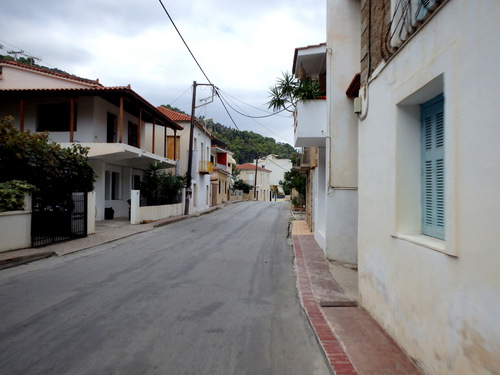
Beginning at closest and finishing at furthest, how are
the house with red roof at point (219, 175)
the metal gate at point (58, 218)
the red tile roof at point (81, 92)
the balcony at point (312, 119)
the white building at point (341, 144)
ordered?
the white building at point (341, 144)
the metal gate at point (58, 218)
the balcony at point (312, 119)
the red tile roof at point (81, 92)
the house with red roof at point (219, 175)

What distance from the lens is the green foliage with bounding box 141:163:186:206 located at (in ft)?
63.9

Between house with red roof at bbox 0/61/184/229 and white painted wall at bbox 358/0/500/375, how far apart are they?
1406 cm

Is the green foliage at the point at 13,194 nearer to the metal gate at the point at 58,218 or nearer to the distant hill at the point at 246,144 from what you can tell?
the metal gate at the point at 58,218

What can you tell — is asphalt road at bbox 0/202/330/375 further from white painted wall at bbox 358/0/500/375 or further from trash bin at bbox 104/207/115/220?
trash bin at bbox 104/207/115/220

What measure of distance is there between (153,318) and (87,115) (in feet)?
50.0

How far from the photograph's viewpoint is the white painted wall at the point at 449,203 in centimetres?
239

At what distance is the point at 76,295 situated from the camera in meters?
5.73

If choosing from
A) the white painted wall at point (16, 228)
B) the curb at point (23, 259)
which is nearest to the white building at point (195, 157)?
the white painted wall at point (16, 228)

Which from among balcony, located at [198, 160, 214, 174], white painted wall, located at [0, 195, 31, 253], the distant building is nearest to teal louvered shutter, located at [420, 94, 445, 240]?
white painted wall, located at [0, 195, 31, 253]


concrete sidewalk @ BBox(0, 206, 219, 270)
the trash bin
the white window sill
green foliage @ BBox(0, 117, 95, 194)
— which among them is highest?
green foliage @ BBox(0, 117, 95, 194)

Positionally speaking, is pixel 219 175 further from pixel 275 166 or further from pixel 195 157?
pixel 275 166

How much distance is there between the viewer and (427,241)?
→ 341 cm

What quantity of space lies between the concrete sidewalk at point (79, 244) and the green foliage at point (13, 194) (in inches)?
44.8

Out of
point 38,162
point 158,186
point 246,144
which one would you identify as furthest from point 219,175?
point 246,144
